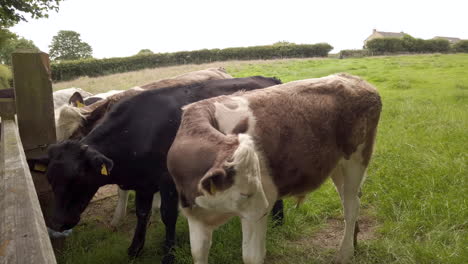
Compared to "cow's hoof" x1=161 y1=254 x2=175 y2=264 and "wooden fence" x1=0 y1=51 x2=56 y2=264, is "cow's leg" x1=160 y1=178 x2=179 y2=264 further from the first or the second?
"wooden fence" x1=0 y1=51 x2=56 y2=264

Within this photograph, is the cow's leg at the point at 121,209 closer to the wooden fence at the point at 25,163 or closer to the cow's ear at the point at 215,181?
the wooden fence at the point at 25,163

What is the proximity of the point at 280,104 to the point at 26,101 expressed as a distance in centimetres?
233

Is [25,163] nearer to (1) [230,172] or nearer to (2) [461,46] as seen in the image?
(1) [230,172]

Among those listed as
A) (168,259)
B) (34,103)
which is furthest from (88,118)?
(168,259)

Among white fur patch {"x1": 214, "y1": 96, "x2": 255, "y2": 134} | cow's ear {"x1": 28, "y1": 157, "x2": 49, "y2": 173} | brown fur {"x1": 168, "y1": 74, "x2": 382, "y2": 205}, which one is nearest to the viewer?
brown fur {"x1": 168, "y1": 74, "x2": 382, "y2": 205}

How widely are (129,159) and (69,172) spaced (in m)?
0.64

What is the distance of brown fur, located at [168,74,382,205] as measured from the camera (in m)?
2.48

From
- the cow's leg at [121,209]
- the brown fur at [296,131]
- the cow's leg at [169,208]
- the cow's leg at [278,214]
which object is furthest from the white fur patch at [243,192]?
the cow's leg at [121,209]

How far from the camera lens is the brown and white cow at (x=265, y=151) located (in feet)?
7.50

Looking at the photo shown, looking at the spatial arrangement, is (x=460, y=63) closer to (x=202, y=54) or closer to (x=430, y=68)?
(x=430, y=68)

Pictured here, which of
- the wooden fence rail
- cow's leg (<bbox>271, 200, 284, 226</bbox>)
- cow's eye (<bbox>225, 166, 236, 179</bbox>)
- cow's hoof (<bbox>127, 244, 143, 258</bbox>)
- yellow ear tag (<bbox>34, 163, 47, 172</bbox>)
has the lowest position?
cow's hoof (<bbox>127, 244, 143, 258</bbox>)

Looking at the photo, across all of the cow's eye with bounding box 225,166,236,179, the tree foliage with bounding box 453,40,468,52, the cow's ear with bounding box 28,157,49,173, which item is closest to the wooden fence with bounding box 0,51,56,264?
the cow's ear with bounding box 28,157,49,173

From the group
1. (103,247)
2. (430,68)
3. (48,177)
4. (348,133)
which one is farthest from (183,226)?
(430,68)

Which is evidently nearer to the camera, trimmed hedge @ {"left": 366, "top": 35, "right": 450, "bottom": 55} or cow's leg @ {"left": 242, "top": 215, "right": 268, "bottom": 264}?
cow's leg @ {"left": 242, "top": 215, "right": 268, "bottom": 264}
